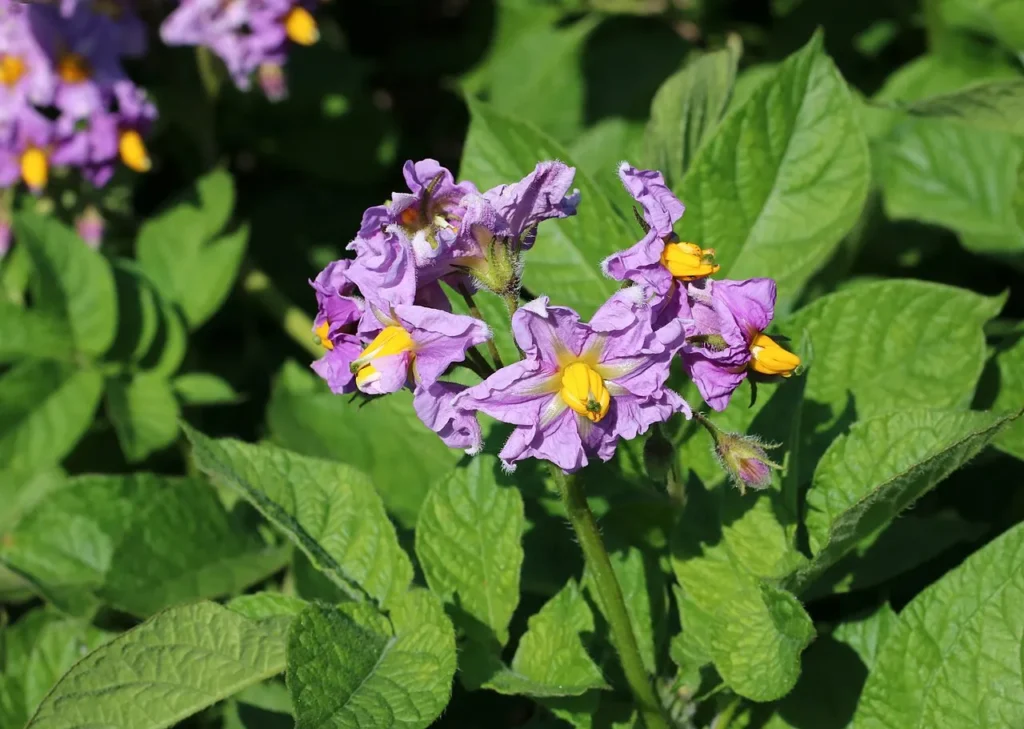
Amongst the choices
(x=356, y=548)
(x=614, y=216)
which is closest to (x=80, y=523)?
(x=356, y=548)

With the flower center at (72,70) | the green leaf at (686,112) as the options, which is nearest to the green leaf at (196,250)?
the flower center at (72,70)

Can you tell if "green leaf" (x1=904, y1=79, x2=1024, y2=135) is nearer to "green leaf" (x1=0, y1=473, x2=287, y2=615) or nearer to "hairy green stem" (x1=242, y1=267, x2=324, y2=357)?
"green leaf" (x1=0, y1=473, x2=287, y2=615)

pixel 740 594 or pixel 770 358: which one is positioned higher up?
pixel 770 358

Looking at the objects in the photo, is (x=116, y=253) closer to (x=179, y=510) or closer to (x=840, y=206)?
(x=179, y=510)

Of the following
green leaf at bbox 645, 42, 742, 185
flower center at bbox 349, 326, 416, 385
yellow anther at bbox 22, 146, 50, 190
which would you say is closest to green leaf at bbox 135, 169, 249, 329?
yellow anther at bbox 22, 146, 50, 190

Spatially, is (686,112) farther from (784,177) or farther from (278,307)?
(278,307)

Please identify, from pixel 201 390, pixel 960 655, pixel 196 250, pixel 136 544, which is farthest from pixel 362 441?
pixel 960 655

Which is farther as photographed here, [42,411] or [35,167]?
[35,167]
